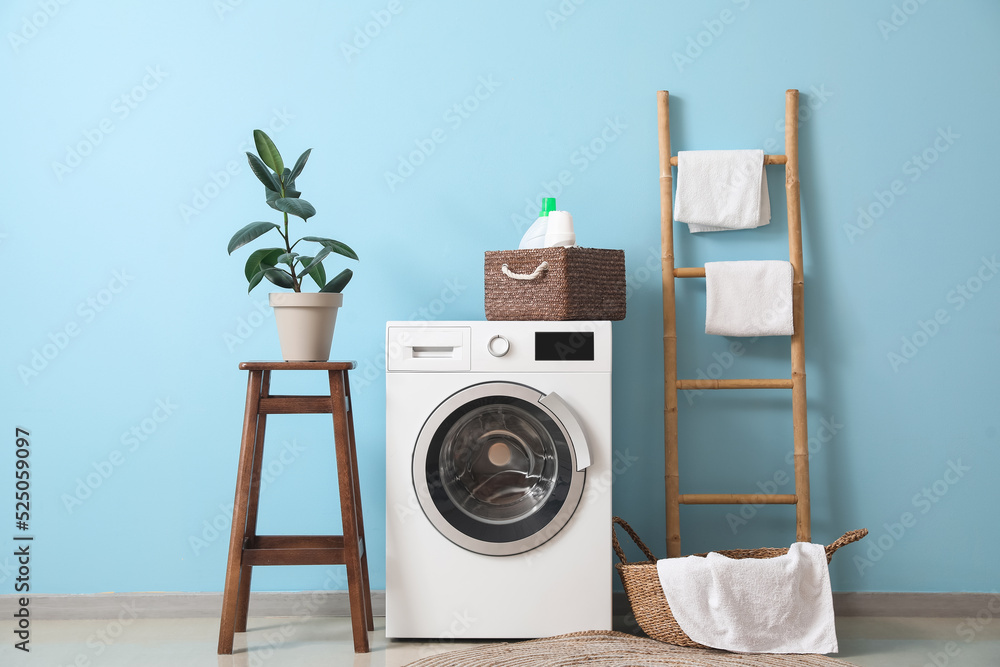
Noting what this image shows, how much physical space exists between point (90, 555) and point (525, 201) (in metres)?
1.69

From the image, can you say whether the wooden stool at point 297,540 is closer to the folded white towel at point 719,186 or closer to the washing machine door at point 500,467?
the washing machine door at point 500,467

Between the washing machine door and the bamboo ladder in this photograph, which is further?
the bamboo ladder

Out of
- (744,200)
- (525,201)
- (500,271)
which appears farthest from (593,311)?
(744,200)

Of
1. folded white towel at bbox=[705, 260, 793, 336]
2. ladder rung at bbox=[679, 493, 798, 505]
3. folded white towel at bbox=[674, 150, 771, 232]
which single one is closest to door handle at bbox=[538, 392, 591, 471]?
ladder rung at bbox=[679, 493, 798, 505]

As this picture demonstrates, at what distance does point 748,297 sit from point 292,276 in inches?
51.0

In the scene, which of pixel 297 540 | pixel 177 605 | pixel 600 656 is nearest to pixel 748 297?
pixel 600 656

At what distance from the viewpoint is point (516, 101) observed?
2.23 metres

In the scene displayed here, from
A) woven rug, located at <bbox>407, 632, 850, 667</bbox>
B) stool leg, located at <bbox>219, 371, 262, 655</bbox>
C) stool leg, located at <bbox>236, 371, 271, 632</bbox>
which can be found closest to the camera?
woven rug, located at <bbox>407, 632, 850, 667</bbox>

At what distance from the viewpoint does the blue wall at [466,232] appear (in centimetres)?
220

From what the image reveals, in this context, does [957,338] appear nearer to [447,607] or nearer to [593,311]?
[593,311]

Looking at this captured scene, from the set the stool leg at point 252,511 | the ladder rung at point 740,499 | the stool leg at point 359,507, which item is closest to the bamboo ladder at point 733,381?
the ladder rung at point 740,499

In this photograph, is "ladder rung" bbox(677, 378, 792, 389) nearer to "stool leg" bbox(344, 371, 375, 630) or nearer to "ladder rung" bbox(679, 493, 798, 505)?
"ladder rung" bbox(679, 493, 798, 505)

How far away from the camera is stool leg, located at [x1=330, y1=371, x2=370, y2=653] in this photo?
1852 millimetres

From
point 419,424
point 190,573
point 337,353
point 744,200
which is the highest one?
point 744,200
